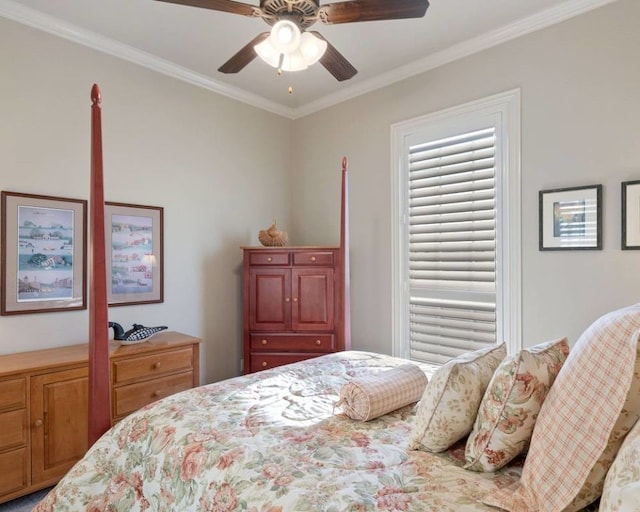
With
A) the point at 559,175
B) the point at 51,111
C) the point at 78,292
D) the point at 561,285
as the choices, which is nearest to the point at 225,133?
the point at 51,111

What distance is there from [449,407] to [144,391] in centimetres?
209

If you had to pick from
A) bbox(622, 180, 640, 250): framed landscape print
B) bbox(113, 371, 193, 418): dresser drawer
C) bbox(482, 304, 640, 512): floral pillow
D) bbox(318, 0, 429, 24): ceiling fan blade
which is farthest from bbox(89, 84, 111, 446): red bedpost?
bbox(622, 180, 640, 250): framed landscape print

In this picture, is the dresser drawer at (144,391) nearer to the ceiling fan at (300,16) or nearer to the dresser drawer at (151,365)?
the dresser drawer at (151,365)

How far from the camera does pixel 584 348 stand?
1012 mm

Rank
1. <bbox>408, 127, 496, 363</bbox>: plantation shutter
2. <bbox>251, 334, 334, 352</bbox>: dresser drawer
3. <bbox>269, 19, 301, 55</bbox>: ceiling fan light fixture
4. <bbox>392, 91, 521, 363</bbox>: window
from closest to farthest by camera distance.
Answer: <bbox>269, 19, 301, 55</bbox>: ceiling fan light fixture
<bbox>392, 91, 521, 363</bbox>: window
<bbox>408, 127, 496, 363</bbox>: plantation shutter
<bbox>251, 334, 334, 352</bbox>: dresser drawer

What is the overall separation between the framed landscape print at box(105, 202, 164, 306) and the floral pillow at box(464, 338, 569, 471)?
8.41 feet

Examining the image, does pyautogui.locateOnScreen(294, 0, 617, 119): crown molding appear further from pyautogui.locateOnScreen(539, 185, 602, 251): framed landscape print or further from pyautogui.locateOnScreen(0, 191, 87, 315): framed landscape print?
pyautogui.locateOnScreen(0, 191, 87, 315): framed landscape print

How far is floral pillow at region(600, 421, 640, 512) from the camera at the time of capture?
2.24 feet

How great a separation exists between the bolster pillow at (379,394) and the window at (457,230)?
1369 mm

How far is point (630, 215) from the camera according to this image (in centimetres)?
215

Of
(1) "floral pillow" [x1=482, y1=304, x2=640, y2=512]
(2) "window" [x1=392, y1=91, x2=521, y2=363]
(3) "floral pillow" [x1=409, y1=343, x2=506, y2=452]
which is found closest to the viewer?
(1) "floral pillow" [x1=482, y1=304, x2=640, y2=512]

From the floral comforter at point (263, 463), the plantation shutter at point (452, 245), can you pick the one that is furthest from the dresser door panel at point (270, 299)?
the floral comforter at point (263, 463)

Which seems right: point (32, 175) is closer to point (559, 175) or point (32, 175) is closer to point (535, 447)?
point (535, 447)

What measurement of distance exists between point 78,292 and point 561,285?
3.12 m
